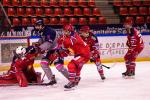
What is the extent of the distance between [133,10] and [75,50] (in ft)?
28.3

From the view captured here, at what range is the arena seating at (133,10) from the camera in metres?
14.9

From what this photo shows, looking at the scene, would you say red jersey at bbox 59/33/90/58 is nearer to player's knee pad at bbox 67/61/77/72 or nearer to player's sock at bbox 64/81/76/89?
player's knee pad at bbox 67/61/77/72

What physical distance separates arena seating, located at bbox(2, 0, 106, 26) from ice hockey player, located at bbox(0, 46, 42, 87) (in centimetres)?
578

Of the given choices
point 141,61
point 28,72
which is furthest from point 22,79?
point 141,61

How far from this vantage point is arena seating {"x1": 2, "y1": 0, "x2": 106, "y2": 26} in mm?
13852

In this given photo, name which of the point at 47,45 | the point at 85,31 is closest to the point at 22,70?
the point at 47,45

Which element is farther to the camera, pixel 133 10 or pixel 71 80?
pixel 133 10

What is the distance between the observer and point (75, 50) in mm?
7277

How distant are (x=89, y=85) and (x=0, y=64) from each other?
11.1ft

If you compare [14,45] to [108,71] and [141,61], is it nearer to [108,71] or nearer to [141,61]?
[108,71]

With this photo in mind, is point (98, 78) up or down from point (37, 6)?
down

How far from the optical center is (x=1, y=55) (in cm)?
1034

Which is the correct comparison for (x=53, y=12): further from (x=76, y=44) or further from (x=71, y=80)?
(x=71, y=80)

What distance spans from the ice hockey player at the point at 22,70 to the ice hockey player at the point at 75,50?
0.86 metres
